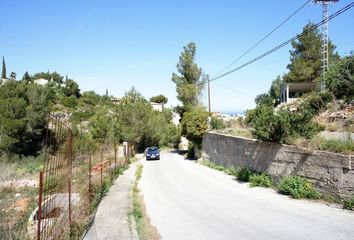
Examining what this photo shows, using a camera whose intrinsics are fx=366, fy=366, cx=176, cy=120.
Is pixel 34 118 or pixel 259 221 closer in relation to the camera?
pixel 259 221

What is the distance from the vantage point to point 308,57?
4847cm

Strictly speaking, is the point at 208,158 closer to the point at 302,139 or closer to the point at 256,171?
the point at 256,171

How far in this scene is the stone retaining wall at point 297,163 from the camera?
1243 centimetres

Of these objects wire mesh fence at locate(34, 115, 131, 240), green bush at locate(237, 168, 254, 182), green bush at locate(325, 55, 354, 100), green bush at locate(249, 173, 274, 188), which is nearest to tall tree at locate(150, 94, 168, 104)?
green bush at locate(325, 55, 354, 100)

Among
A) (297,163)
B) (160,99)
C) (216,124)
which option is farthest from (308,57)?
(160,99)

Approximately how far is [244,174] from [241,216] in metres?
9.32

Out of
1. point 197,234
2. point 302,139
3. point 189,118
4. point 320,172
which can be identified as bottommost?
point 197,234

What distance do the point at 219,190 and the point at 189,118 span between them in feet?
87.0

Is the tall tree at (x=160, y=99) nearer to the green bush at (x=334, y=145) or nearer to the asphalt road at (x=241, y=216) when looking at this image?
the asphalt road at (x=241, y=216)

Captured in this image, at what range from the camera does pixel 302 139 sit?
15.9m

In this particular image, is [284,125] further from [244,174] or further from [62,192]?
[62,192]

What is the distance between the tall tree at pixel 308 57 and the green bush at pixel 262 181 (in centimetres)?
3199

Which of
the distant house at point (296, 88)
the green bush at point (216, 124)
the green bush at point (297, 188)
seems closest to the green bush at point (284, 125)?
the green bush at point (297, 188)

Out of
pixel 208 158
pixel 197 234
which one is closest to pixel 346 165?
pixel 197 234
